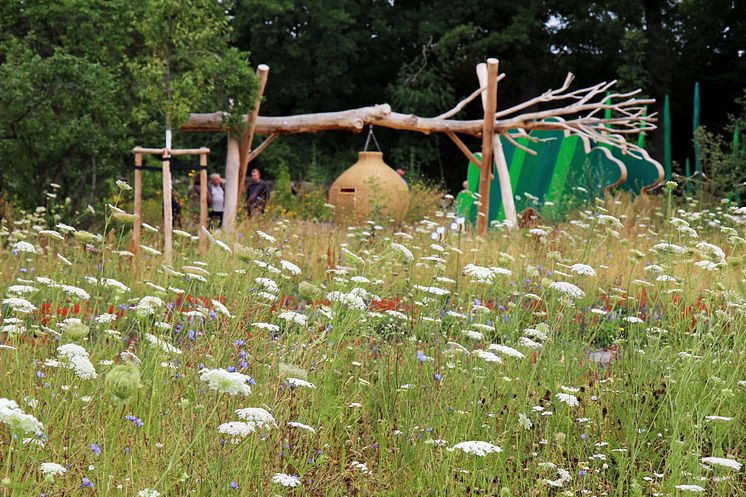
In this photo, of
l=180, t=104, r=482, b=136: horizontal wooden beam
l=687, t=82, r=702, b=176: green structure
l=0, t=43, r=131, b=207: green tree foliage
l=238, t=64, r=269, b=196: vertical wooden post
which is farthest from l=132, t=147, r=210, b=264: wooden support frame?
l=687, t=82, r=702, b=176: green structure

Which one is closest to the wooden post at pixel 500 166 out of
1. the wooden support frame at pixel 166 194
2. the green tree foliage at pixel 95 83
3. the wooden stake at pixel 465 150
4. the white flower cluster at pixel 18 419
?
the wooden stake at pixel 465 150

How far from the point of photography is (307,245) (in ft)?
30.8

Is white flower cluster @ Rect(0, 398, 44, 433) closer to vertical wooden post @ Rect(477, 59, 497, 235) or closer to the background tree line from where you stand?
vertical wooden post @ Rect(477, 59, 497, 235)

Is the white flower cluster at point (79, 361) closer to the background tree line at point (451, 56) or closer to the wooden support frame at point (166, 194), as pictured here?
the wooden support frame at point (166, 194)

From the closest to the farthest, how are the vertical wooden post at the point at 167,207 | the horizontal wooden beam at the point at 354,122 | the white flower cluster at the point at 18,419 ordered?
1. the white flower cluster at the point at 18,419
2. the vertical wooden post at the point at 167,207
3. the horizontal wooden beam at the point at 354,122

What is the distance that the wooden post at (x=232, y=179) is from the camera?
12695 millimetres

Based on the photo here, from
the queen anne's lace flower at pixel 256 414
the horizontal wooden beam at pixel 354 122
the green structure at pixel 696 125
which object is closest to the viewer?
the queen anne's lace flower at pixel 256 414

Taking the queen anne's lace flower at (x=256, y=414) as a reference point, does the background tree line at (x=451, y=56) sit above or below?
above

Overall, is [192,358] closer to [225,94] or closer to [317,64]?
[225,94]

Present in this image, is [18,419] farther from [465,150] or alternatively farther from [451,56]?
[451,56]

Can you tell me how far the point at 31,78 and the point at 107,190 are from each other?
1.91m

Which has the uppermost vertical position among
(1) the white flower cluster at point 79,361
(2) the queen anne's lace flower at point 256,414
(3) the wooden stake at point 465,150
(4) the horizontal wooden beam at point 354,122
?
(4) the horizontal wooden beam at point 354,122

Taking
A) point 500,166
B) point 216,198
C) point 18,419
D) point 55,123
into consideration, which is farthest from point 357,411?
point 216,198

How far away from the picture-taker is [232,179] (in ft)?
42.8
